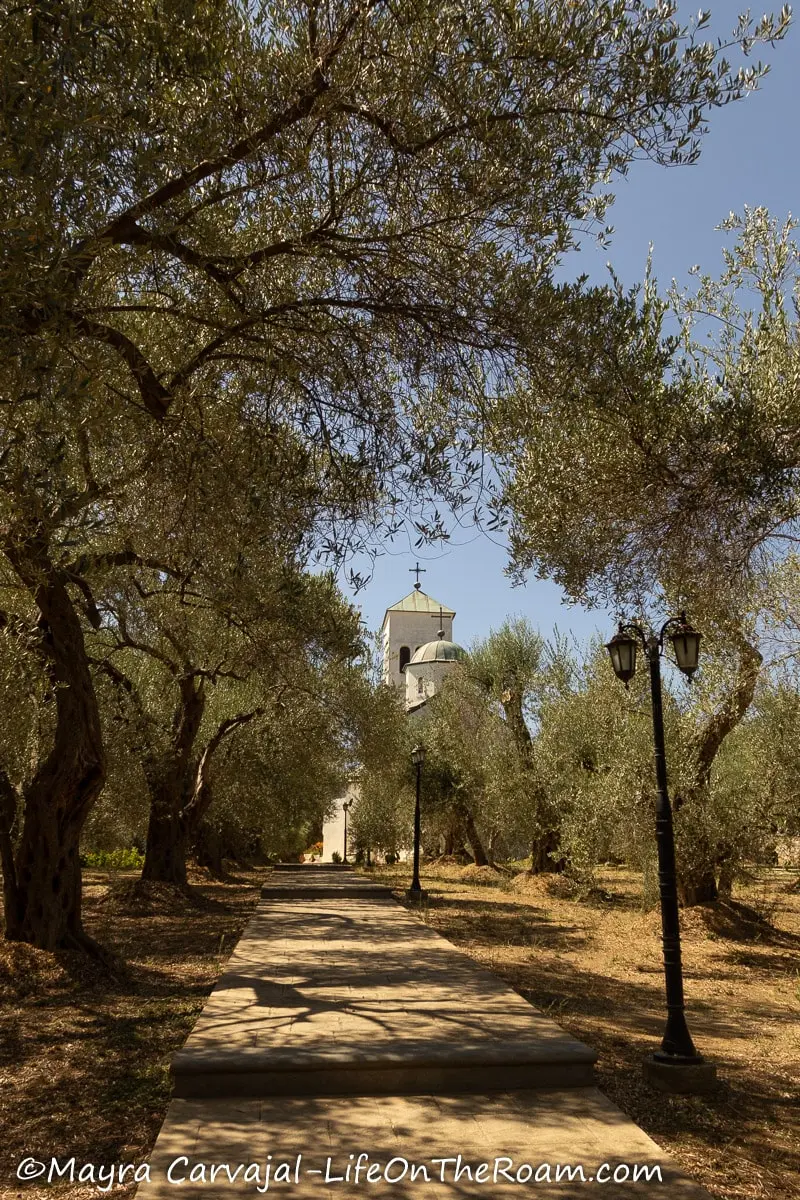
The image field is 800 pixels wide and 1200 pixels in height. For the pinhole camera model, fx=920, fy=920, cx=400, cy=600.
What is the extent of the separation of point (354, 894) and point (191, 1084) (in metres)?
14.7

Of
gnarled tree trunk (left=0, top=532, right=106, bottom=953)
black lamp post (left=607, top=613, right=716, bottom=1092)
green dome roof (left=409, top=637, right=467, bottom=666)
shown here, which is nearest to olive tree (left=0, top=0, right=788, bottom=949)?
gnarled tree trunk (left=0, top=532, right=106, bottom=953)

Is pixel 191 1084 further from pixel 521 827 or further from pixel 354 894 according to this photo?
pixel 521 827

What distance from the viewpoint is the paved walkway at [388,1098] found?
14.1 feet

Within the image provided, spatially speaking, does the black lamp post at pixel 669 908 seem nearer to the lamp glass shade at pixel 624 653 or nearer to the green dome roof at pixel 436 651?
the lamp glass shade at pixel 624 653

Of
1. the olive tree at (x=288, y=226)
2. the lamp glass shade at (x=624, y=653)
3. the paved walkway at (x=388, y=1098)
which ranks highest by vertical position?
the olive tree at (x=288, y=226)

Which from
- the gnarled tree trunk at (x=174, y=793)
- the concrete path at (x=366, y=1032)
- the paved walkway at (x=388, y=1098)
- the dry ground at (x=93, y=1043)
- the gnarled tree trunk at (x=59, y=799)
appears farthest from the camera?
the gnarled tree trunk at (x=174, y=793)

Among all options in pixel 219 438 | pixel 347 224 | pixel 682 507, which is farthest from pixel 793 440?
pixel 219 438

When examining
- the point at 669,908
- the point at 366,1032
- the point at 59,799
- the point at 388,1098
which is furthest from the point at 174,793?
the point at 388,1098

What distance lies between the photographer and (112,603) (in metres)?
13.0

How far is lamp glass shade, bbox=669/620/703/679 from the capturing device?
24.3ft

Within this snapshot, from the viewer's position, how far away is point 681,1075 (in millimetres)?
6328

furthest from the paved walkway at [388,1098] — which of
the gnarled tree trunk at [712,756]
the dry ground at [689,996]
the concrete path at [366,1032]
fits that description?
the gnarled tree trunk at [712,756]

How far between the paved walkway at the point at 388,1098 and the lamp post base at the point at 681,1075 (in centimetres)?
67

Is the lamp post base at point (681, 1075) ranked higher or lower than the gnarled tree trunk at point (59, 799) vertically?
lower
